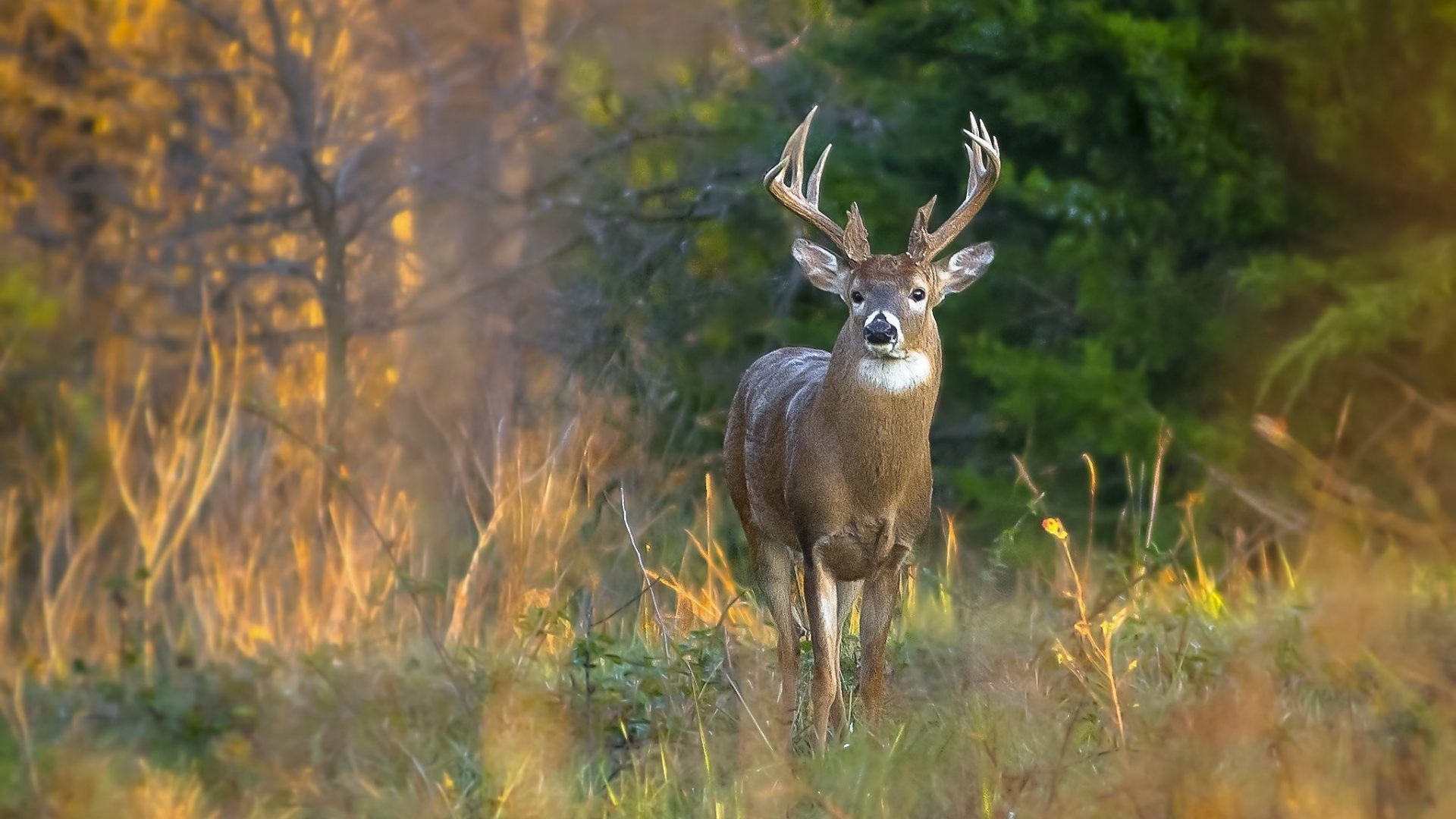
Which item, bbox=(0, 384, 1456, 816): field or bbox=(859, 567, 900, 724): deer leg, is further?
bbox=(859, 567, 900, 724): deer leg

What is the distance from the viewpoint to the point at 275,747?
5.22 meters

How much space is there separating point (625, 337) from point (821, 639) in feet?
20.4

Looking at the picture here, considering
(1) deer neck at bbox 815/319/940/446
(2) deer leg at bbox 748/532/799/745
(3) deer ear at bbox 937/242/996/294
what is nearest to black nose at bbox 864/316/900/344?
(1) deer neck at bbox 815/319/940/446

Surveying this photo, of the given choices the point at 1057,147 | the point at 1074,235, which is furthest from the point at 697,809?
the point at 1057,147

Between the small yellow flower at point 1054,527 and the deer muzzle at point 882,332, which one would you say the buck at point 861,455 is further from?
the small yellow flower at point 1054,527

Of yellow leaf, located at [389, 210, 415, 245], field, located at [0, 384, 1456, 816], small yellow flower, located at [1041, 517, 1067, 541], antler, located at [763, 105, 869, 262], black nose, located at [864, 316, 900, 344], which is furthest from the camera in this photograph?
yellow leaf, located at [389, 210, 415, 245]

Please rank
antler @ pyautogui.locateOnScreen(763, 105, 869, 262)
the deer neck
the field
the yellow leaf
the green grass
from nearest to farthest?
the green grass, the field, the deer neck, antler @ pyautogui.locateOnScreen(763, 105, 869, 262), the yellow leaf

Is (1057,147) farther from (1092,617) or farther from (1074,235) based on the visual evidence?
(1092,617)

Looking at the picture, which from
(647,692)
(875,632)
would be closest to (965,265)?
(875,632)

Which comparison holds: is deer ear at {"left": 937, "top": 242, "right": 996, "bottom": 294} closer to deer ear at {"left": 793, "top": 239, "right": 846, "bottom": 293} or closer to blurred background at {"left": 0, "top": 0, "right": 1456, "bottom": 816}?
deer ear at {"left": 793, "top": 239, "right": 846, "bottom": 293}

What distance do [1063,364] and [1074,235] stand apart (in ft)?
2.68

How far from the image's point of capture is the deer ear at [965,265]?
22.2 feet

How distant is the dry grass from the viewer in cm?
432

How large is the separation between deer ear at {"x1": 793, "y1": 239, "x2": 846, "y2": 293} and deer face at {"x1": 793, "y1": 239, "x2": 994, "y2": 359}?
0.01 meters
